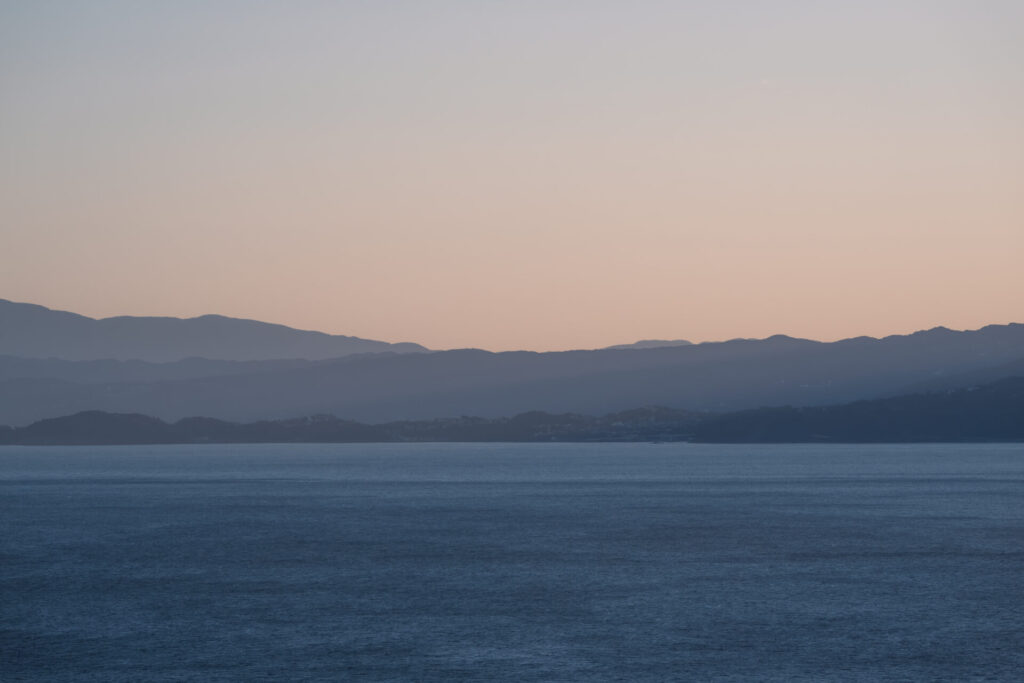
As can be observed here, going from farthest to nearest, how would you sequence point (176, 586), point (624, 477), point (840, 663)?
point (624, 477)
point (176, 586)
point (840, 663)

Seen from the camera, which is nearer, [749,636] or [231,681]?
[231,681]

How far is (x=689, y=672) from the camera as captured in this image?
4419 centimetres

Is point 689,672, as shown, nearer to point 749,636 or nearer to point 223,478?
point 749,636

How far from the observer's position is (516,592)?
6219cm

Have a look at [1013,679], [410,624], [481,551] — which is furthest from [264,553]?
[1013,679]

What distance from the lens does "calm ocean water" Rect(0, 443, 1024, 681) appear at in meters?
45.9

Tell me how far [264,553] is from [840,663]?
44.7m

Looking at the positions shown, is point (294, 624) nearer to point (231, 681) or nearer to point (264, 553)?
point (231, 681)

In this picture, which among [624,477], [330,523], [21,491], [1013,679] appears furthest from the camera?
[624,477]

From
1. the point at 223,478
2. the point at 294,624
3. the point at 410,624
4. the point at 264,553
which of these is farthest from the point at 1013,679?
the point at 223,478

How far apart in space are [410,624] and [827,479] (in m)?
130

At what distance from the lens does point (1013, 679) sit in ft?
140

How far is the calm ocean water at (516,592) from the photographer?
4588cm

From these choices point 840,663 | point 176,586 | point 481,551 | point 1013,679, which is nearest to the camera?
point 1013,679
